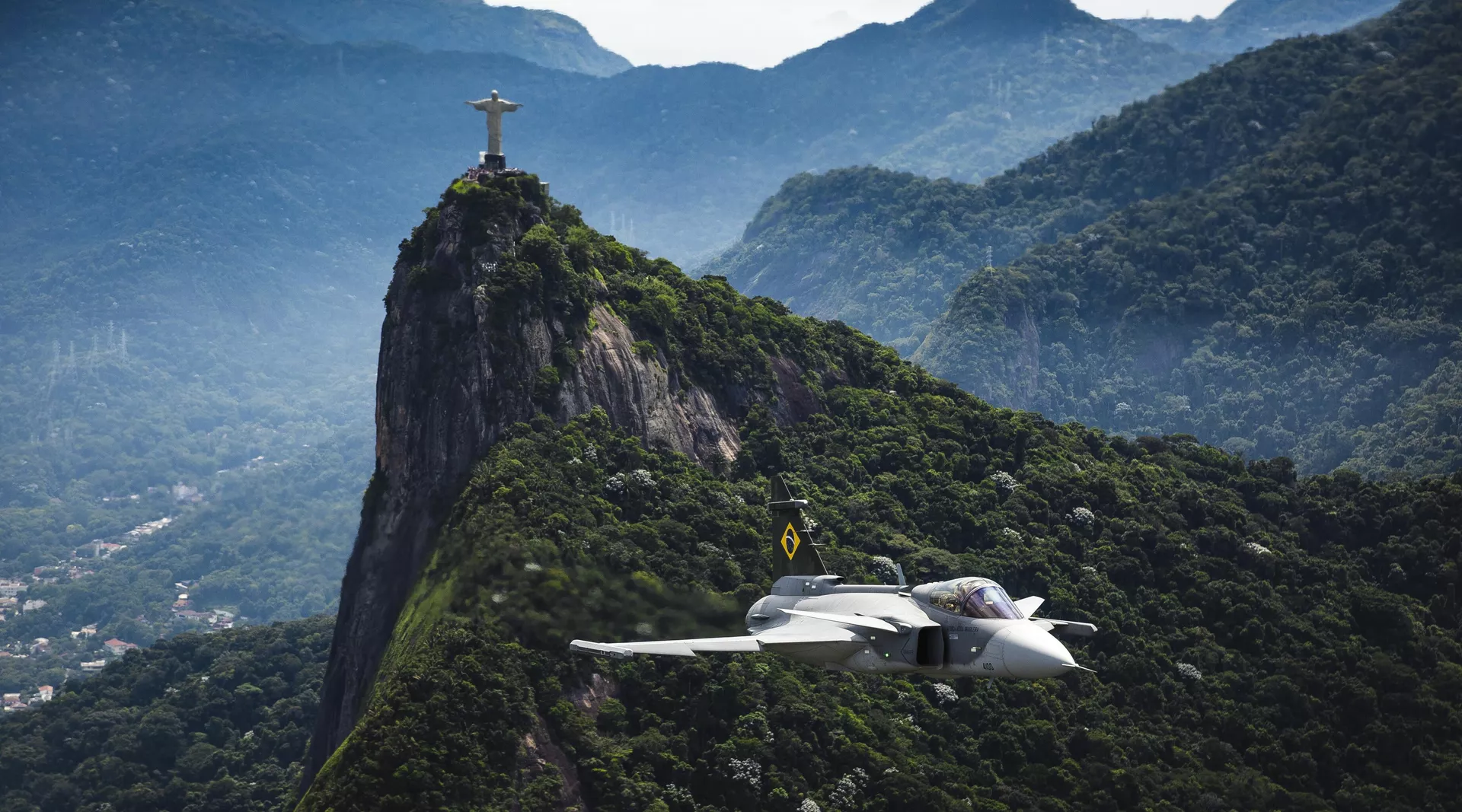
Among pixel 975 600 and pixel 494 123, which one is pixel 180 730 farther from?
pixel 975 600

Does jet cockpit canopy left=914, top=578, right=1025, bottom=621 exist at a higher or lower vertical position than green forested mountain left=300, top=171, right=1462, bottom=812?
higher

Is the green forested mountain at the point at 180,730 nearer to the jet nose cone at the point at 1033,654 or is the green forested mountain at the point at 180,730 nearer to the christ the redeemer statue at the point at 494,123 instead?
the christ the redeemer statue at the point at 494,123

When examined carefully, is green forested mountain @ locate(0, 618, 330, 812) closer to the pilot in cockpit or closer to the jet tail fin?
the jet tail fin

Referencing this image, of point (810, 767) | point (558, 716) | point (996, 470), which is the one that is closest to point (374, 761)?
point (558, 716)

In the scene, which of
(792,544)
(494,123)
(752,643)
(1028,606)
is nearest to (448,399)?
(494,123)

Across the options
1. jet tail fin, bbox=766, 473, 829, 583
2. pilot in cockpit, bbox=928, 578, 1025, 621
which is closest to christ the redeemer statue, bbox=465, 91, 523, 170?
jet tail fin, bbox=766, 473, 829, 583
